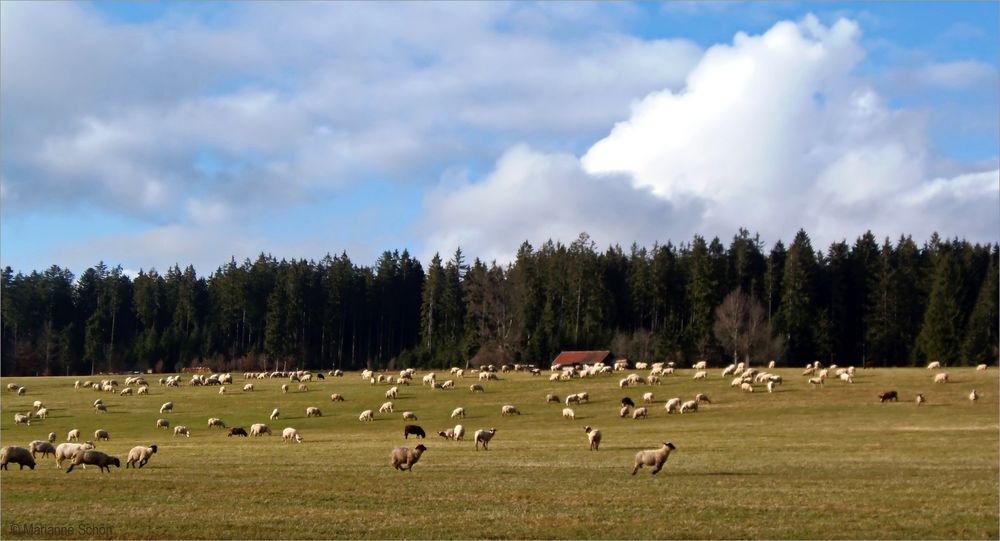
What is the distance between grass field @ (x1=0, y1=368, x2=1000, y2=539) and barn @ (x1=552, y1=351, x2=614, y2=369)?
44.3 metres

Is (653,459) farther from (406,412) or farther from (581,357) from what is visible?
(581,357)

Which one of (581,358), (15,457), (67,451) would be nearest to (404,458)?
(67,451)

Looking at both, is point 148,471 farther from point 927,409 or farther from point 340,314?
point 340,314

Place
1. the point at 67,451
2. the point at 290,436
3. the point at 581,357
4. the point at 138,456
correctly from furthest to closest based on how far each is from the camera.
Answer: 1. the point at 581,357
2. the point at 290,436
3. the point at 67,451
4. the point at 138,456

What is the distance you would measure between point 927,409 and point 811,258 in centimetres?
7363

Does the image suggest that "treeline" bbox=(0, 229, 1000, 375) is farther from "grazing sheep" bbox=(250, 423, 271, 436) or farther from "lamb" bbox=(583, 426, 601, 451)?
"lamb" bbox=(583, 426, 601, 451)

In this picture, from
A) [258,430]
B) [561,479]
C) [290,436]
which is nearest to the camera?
[561,479]

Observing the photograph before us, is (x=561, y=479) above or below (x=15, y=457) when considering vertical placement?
below

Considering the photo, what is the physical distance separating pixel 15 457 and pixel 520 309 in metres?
101

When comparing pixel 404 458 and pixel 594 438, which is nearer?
pixel 404 458

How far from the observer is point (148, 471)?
94.1 ft

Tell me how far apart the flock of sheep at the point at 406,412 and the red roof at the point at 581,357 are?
7564 mm

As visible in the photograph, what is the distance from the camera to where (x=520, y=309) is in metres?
129

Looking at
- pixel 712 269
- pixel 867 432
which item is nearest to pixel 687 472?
pixel 867 432
